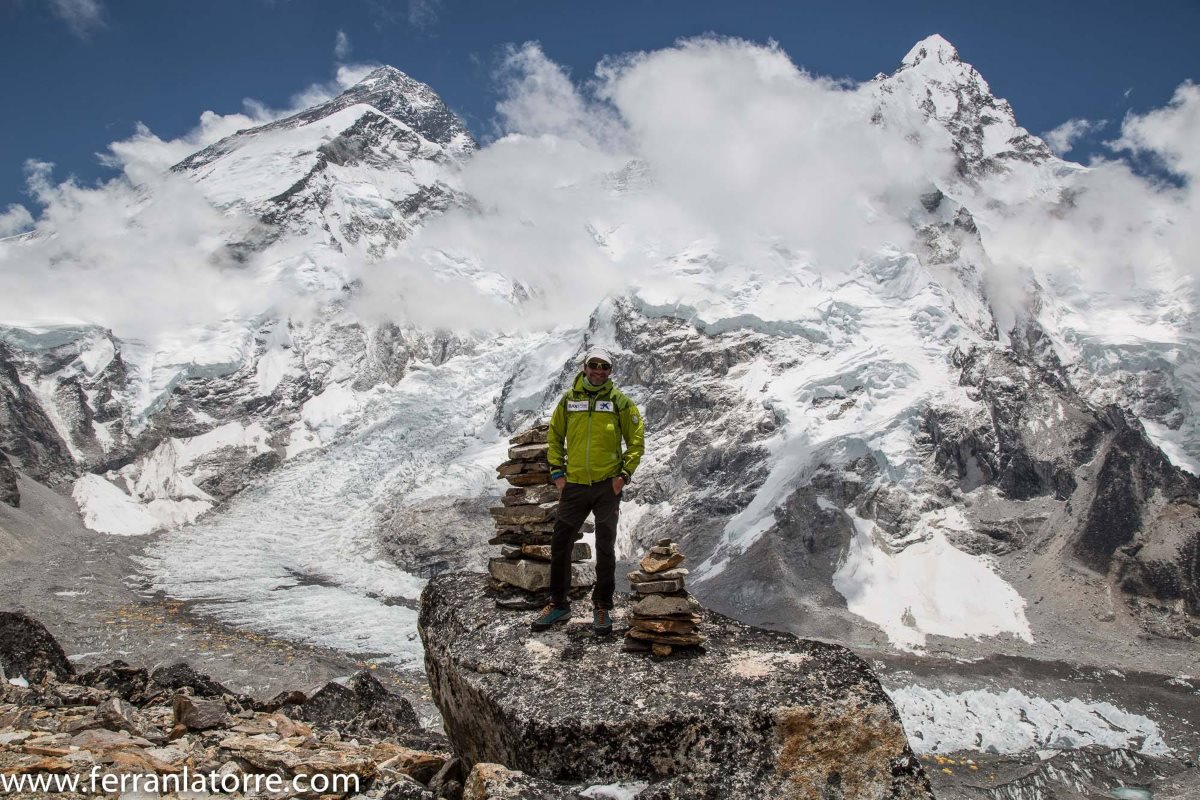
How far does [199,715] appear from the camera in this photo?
32.1 ft

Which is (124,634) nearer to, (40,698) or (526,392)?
(40,698)

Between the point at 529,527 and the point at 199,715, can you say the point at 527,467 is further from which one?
A: the point at 199,715

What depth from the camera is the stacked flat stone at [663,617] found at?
731 centimetres

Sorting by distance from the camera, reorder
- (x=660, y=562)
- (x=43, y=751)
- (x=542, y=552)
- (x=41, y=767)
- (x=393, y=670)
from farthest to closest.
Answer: (x=393, y=670), (x=542, y=552), (x=660, y=562), (x=43, y=751), (x=41, y=767)

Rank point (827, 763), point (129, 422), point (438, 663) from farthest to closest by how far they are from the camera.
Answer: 1. point (129, 422)
2. point (438, 663)
3. point (827, 763)

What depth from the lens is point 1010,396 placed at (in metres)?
140

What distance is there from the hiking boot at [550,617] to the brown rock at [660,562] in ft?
4.09

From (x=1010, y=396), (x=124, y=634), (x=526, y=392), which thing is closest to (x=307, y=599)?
(x=124, y=634)

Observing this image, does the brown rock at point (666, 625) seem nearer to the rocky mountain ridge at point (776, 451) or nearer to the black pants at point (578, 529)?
the black pants at point (578, 529)

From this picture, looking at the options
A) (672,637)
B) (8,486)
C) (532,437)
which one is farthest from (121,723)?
(8,486)

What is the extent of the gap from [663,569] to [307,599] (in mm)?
99448

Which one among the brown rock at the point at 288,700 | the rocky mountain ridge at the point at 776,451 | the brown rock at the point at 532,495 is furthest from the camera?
the rocky mountain ridge at the point at 776,451

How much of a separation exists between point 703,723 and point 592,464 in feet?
10.7

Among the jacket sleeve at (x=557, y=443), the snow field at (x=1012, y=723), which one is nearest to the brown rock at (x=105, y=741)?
the jacket sleeve at (x=557, y=443)
